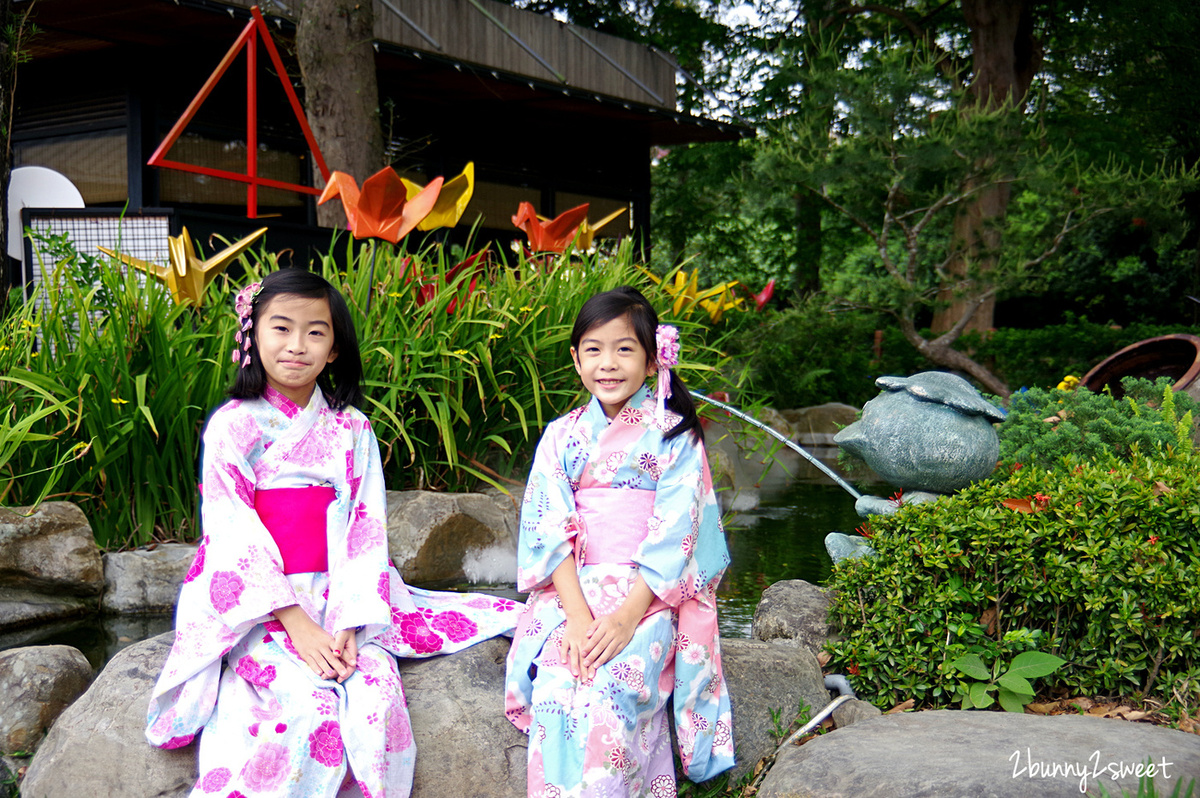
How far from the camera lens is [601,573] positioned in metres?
2.25

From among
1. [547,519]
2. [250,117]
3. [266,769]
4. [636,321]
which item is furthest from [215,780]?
[250,117]

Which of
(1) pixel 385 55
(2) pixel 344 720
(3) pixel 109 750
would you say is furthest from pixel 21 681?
(1) pixel 385 55

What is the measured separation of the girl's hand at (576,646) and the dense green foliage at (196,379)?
1546mm

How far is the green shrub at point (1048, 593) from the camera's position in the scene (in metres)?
2.50

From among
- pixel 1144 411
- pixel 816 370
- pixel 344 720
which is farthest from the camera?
pixel 816 370

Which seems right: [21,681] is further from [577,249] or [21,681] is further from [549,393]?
[577,249]

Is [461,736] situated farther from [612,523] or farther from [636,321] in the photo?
[636,321]

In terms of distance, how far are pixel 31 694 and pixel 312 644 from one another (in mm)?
812

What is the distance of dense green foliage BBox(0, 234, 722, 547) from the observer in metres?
3.38

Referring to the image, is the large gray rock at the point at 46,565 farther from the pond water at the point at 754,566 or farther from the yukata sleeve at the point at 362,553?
the yukata sleeve at the point at 362,553

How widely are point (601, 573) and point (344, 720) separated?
2.12ft

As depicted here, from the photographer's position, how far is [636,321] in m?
2.34

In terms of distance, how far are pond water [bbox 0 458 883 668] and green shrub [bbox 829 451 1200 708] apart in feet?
2.46

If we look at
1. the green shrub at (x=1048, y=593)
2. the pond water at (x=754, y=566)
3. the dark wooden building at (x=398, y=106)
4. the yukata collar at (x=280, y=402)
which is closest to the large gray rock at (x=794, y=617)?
the green shrub at (x=1048, y=593)
